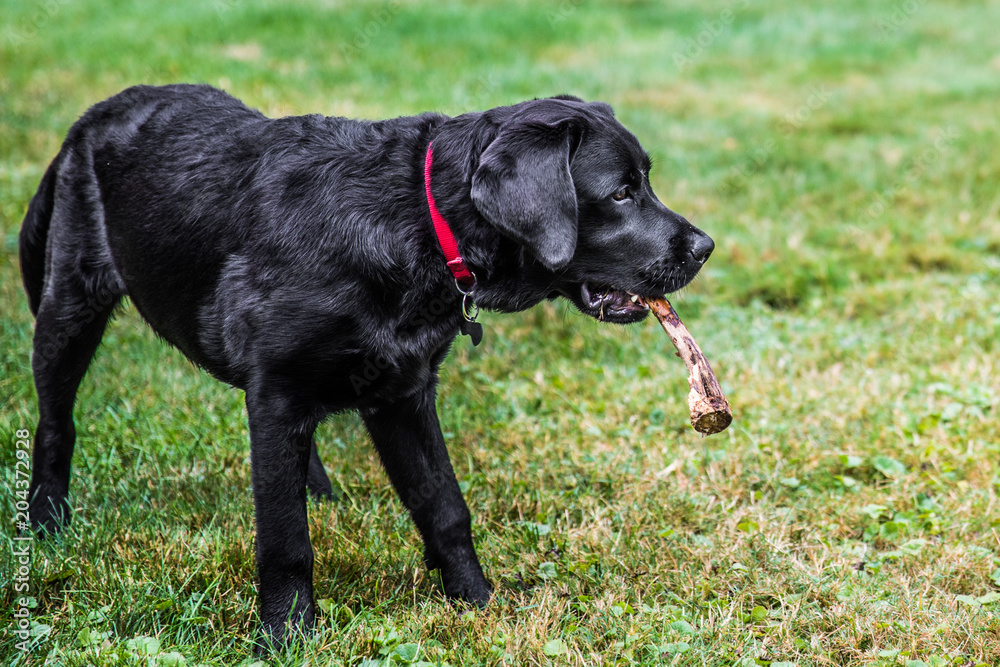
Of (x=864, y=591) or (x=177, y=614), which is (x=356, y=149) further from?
(x=864, y=591)

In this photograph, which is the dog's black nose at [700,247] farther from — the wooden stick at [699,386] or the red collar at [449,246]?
the red collar at [449,246]

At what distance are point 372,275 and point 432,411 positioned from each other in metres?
0.61

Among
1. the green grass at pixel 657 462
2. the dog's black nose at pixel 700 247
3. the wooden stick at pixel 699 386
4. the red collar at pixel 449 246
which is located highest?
the red collar at pixel 449 246

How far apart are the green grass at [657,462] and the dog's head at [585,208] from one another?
908 millimetres

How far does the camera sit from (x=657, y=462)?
3.57 meters

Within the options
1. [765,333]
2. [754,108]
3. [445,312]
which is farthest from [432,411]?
[754,108]

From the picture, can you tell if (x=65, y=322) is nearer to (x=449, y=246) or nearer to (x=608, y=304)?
(x=449, y=246)

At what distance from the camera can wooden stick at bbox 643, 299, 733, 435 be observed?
2.80m

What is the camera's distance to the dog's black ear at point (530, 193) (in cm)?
241

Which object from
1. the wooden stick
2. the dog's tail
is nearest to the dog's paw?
the wooden stick

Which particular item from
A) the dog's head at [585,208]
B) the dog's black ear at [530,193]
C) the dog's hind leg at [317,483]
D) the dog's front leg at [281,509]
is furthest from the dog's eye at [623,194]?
the dog's hind leg at [317,483]

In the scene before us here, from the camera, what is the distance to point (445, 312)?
→ 8.52ft

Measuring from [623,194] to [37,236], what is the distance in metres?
2.17

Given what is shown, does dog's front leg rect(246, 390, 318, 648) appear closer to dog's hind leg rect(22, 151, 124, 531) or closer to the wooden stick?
dog's hind leg rect(22, 151, 124, 531)
